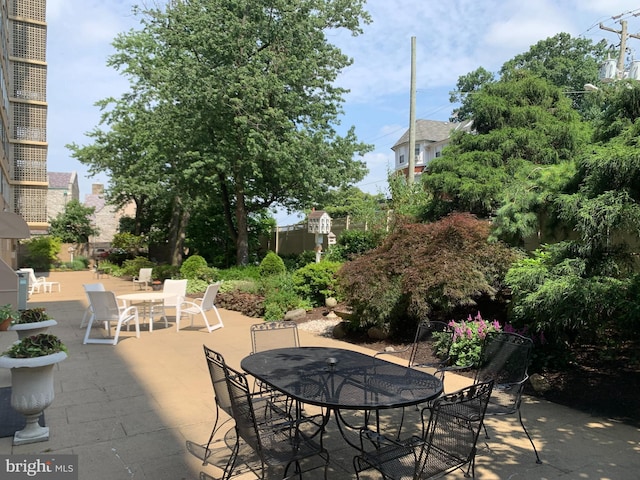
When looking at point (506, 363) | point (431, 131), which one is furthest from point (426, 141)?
point (506, 363)

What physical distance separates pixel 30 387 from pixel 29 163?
3016cm

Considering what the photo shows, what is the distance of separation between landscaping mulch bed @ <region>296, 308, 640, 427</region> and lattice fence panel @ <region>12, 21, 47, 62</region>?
111 feet

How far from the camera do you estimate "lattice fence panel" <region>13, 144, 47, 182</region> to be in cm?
2845

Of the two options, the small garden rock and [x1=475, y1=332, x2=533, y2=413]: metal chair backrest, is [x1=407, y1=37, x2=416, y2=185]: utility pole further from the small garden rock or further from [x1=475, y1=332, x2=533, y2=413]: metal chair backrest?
[x1=475, y1=332, x2=533, y2=413]: metal chair backrest

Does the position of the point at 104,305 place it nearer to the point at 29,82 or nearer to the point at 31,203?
the point at 31,203

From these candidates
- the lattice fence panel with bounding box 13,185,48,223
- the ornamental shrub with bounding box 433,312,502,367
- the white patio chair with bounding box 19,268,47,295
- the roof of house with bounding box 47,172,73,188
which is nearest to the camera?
the ornamental shrub with bounding box 433,312,502,367

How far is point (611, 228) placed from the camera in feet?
16.9

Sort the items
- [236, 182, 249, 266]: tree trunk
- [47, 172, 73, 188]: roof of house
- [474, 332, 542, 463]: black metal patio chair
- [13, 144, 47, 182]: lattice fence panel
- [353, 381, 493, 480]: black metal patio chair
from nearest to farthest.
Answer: [353, 381, 493, 480]: black metal patio chair < [474, 332, 542, 463]: black metal patio chair < [236, 182, 249, 266]: tree trunk < [13, 144, 47, 182]: lattice fence panel < [47, 172, 73, 188]: roof of house

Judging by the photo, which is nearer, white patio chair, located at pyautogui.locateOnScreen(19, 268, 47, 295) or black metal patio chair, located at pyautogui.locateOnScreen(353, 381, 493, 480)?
black metal patio chair, located at pyautogui.locateOnScreen(353, 381, 493, 480)

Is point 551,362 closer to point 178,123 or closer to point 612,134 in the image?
point 612,134

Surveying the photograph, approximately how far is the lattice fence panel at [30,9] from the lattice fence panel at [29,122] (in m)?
5.59

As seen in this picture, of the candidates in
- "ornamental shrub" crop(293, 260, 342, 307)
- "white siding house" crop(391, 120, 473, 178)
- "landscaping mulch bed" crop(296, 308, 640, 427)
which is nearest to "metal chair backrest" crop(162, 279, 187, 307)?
"ornamental shrub" crop(293, 260, 342, 307)

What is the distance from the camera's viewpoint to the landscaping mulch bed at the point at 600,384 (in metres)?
4.71

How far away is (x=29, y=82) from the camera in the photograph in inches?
1135
